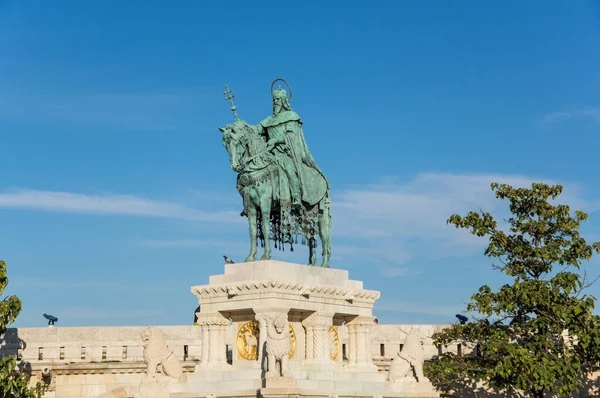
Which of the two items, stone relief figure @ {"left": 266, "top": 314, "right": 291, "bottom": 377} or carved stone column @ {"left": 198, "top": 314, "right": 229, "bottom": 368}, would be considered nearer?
stone relief figure @ {"left": 266, "top": 314, "right": 291, "bottom": 377}

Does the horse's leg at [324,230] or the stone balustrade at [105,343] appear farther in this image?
the stone balustrade at [105,343]

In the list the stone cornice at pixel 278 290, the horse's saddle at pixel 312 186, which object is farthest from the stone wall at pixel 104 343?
the horse's saddle at pixel 312 186

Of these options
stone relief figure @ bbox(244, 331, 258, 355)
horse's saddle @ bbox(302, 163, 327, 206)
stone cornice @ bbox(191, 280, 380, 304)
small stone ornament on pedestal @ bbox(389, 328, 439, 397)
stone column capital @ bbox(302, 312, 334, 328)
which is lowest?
small stone ornament on pedestal @ bbox(389, 328, 439, 397)

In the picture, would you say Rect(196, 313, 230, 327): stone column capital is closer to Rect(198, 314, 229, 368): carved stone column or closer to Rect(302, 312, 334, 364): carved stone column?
Rect(198, 314, 229, 368): carved stone column

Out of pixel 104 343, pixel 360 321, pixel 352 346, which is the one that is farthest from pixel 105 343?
pixel 360 321

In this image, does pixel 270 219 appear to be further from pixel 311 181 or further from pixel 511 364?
pixel 511 364

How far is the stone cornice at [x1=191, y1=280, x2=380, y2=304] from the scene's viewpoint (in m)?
29.0

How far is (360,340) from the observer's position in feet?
105

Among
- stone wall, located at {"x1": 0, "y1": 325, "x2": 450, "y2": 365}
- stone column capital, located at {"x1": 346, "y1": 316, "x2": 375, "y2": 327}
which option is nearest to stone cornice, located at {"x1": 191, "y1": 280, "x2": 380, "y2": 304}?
stone column capital, located at {"x1": 346, "y1": 316, "x2": 375, "y2": 327}

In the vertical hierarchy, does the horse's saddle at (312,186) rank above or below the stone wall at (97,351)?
above

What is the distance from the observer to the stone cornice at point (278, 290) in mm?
29047

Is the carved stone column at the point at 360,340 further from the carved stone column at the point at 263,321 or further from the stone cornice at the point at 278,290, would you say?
the carved stone column at the point at 263,321

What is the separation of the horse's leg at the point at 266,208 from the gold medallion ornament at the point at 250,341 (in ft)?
6.52

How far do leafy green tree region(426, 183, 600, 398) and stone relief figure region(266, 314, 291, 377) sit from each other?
35.4ft
